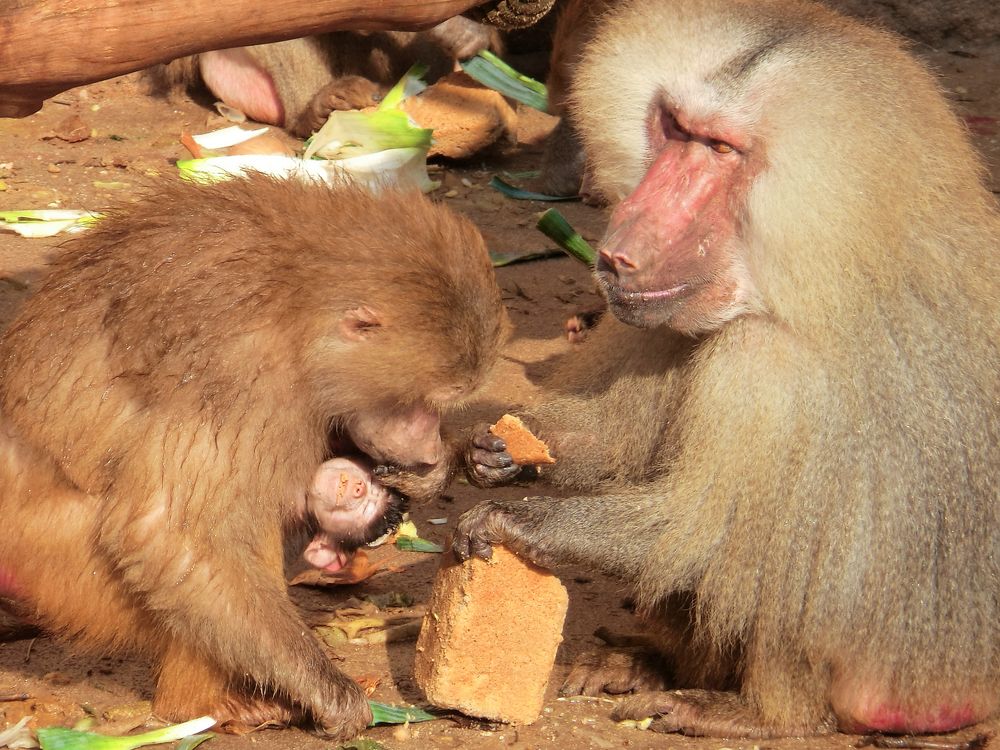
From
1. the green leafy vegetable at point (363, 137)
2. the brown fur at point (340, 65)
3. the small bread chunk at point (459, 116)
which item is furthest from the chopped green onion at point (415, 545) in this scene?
the brown fur at point (340, 65)

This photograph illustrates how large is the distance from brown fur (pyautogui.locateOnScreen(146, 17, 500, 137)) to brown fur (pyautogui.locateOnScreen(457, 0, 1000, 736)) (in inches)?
162

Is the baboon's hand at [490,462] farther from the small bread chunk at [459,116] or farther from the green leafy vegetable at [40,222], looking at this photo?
the small bread chunk at [459,116]

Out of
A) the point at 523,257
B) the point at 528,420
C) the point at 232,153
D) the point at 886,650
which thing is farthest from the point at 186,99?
the point at 886,650

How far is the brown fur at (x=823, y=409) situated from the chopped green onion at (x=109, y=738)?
2.74 ft

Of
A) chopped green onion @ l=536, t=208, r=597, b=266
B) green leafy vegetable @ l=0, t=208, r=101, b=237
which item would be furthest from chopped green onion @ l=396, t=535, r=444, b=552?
green leafy vegetable @ l=0, t=208, r=101, b=237

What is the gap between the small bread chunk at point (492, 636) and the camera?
3.38m

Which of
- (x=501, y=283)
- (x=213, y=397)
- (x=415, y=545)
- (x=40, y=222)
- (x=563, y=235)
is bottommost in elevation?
(x=415, y=545)

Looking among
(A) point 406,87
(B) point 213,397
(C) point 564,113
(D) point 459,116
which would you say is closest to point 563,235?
(C) point 564,113

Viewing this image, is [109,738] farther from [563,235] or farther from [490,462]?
[563,235]

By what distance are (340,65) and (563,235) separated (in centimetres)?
245

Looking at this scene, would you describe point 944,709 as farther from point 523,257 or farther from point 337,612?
point 523,257

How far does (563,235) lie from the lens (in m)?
6.12

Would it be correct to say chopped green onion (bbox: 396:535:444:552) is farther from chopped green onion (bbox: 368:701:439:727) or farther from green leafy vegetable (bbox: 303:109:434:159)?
green leafy vegetable (bbox: 303:109:434:159)

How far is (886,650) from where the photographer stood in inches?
134
